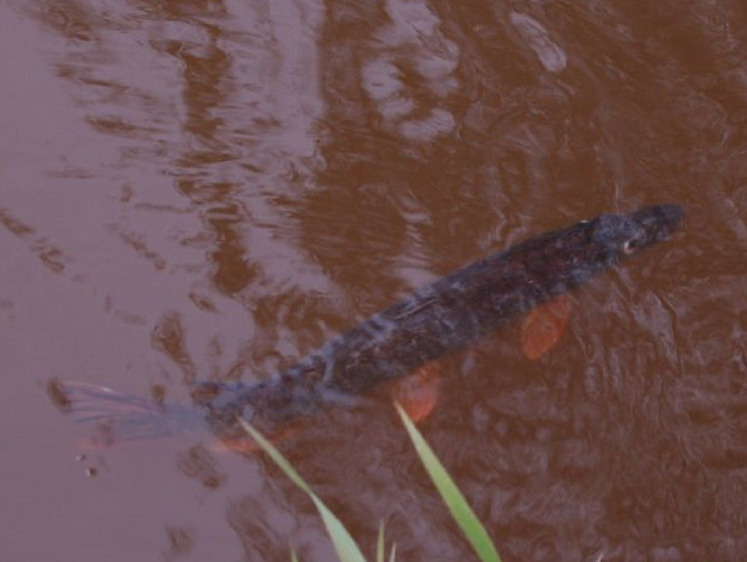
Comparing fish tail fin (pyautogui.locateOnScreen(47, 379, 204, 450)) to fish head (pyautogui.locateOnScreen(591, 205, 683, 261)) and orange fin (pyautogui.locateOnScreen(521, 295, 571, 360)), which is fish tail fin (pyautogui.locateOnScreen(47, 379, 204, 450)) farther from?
fish head (pyautogui.locateOnScreen(591, 205, 683, 261))

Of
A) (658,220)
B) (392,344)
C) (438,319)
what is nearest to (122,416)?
(392,344)

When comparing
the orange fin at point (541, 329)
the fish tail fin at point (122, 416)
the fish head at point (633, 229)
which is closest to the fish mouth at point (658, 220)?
the fish head at point (633, 229)

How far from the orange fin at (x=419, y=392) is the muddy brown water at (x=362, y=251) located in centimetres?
6

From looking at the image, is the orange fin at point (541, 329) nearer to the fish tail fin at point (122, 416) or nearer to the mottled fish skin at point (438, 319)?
the mottled fish skin at point (438, 319)

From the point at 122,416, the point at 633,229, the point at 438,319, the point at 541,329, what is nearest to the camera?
the point at 122,416

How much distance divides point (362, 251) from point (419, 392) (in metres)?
0.78

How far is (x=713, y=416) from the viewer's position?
16.3 ft

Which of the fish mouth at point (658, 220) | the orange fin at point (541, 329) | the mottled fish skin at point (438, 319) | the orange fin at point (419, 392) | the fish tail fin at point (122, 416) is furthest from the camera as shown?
the fish mouth at point (658, 220)

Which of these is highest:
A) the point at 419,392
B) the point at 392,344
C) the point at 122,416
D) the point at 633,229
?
the point at 633,229

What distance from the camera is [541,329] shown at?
498 cm

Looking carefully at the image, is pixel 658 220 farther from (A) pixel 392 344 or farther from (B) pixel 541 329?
(A) pixel 392 344

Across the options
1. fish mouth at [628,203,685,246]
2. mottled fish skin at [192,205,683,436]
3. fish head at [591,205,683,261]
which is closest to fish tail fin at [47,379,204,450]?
mottled fish skin at [192,205,683,436]

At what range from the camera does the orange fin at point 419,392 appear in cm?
464

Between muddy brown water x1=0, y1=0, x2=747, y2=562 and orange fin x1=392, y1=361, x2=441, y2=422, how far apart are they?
2.4 inches
